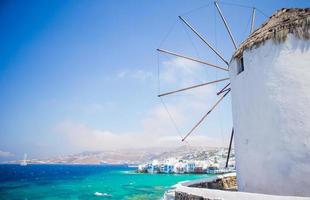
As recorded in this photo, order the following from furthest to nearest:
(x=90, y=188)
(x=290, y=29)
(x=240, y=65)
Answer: (x=90, y=188), (x=240, y=65), (x=290, y=29)

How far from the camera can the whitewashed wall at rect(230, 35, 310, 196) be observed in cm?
689

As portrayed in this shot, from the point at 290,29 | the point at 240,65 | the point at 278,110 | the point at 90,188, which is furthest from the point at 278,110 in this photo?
the point at 90,188

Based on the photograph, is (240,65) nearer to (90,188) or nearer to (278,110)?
(278,110)

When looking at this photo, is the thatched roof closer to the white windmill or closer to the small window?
the white windmill

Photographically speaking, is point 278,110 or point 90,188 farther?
point 90,188

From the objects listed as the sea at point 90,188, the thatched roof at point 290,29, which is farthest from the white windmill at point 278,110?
the sea at point 90,188

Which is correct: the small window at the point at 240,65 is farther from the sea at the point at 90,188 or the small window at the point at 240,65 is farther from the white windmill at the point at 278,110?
the sea at the point at 90,188

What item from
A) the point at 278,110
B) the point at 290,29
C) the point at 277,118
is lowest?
the point at 277,118

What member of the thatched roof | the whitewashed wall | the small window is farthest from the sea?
the thatched roof

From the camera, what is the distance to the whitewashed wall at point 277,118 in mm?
6887

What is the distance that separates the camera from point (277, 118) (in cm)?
728

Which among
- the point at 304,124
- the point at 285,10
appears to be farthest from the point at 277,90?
the point at 285,10

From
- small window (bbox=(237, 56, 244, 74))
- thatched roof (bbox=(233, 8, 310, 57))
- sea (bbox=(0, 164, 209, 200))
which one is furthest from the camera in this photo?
sea (bbox=(0, 164, 209, 200))

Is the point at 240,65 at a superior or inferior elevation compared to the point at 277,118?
superior
